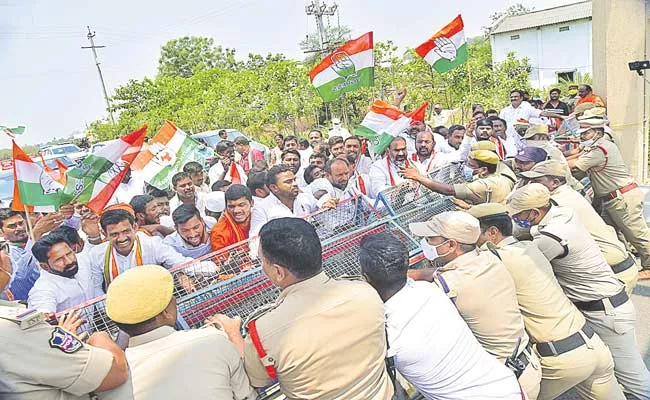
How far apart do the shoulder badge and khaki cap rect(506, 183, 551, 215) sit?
2.65m

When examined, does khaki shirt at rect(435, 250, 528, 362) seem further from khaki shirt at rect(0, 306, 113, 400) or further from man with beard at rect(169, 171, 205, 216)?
man with beard at rect(169, 171, 205, 216)

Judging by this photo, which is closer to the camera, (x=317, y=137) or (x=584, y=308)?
(x=584, y=308)

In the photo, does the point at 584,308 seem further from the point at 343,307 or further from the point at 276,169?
the point at 276,169

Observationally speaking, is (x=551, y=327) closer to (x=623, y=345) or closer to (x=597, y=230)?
(x=623, y=345)

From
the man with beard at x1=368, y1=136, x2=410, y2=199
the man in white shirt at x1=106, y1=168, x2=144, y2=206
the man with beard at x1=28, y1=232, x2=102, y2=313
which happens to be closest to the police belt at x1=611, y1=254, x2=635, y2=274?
the man with beard at x1=368, y1=136, x2=410, y2=199

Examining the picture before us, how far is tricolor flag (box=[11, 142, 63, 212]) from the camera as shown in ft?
12.8

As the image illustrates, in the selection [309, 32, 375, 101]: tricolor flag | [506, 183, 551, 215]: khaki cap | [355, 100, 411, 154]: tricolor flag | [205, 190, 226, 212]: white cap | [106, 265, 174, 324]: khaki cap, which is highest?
[309, 32, 375, 101]: tricolor flag

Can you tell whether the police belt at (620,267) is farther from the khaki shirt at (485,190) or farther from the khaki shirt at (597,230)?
the khaki shirt at (485,190)

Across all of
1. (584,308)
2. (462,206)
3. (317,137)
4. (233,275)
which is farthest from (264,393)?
(317,137)

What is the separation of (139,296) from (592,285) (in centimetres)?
279

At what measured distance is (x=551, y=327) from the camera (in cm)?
283

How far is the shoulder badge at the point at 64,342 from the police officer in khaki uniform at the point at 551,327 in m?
2.17

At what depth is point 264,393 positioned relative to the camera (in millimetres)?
2248

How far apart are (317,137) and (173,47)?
43023mm
